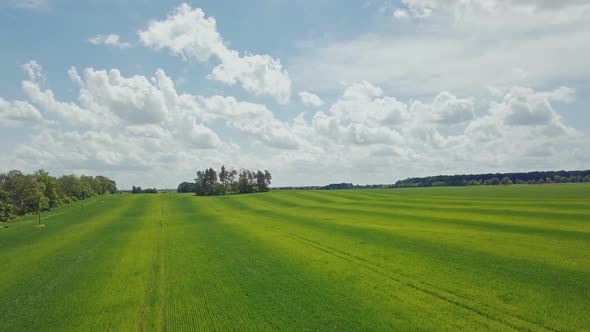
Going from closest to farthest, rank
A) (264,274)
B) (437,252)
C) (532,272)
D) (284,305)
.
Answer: (284,305) < (532,272) < (264,274) < (437,252)

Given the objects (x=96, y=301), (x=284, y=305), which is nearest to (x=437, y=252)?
(x=284, y=305)

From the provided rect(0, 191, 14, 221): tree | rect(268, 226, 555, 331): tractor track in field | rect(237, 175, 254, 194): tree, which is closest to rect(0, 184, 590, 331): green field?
rect(268, 226, 555, 331): tractor track in field

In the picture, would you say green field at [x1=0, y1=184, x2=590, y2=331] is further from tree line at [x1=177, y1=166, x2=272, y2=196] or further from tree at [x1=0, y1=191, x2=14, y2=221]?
tree line at [x1=177, y1=166, x2=272, y2=196]

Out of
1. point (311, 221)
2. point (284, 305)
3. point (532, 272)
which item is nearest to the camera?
point (284, 305)

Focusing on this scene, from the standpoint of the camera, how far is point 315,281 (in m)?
26.7

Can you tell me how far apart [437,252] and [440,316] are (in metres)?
15.9

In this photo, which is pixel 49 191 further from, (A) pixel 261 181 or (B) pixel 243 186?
(A) pixel 261 181

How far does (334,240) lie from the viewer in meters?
43.7

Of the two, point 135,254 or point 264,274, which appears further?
point 135,254

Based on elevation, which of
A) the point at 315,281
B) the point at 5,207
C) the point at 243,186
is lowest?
the point at 315,281

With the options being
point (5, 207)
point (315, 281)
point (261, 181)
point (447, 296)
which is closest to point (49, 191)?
point (5, 207)

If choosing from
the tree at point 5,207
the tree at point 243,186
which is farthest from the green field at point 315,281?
the tree at point 243,186

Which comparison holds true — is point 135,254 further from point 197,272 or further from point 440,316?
point 440,316

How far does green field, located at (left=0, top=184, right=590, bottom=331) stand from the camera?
64.4 ft
